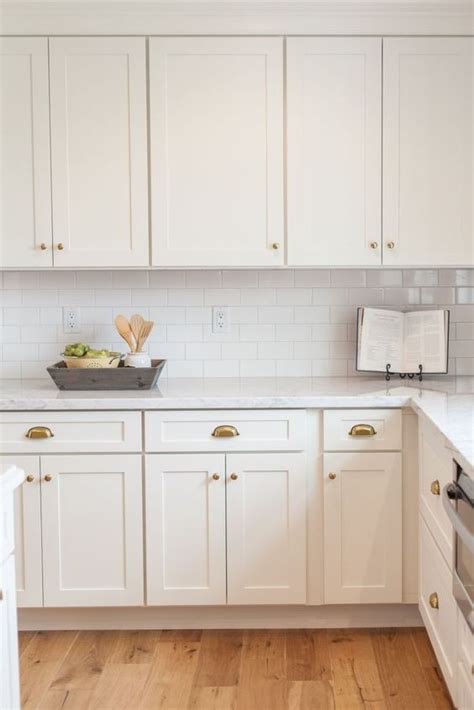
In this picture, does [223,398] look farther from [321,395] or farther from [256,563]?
[256,563]

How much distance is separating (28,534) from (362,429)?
4.27 feet

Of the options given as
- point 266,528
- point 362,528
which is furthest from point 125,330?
point 362,528

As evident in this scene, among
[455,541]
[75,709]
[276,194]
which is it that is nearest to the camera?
[455,541]

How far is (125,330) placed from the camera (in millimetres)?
3117

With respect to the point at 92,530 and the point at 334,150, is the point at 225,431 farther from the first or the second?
the point at 334,150

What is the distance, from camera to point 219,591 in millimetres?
2879

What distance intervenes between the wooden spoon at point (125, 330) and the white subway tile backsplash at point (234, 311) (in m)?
0.28

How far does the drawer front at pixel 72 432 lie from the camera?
2.85 meters

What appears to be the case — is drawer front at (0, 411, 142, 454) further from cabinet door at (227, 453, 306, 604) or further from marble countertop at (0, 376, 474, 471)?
cabinet door at (227, 453, 306, 604)

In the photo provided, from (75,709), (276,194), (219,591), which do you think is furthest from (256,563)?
(276,194)

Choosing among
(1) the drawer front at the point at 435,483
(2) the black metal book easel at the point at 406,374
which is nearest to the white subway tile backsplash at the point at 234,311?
(2) the black metal book easel at the point at 406,374

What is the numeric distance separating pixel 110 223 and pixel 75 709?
1750 millimetres

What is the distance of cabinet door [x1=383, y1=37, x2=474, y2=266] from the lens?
9.86 ft

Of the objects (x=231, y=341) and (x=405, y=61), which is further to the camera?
(x=231, y=341)
